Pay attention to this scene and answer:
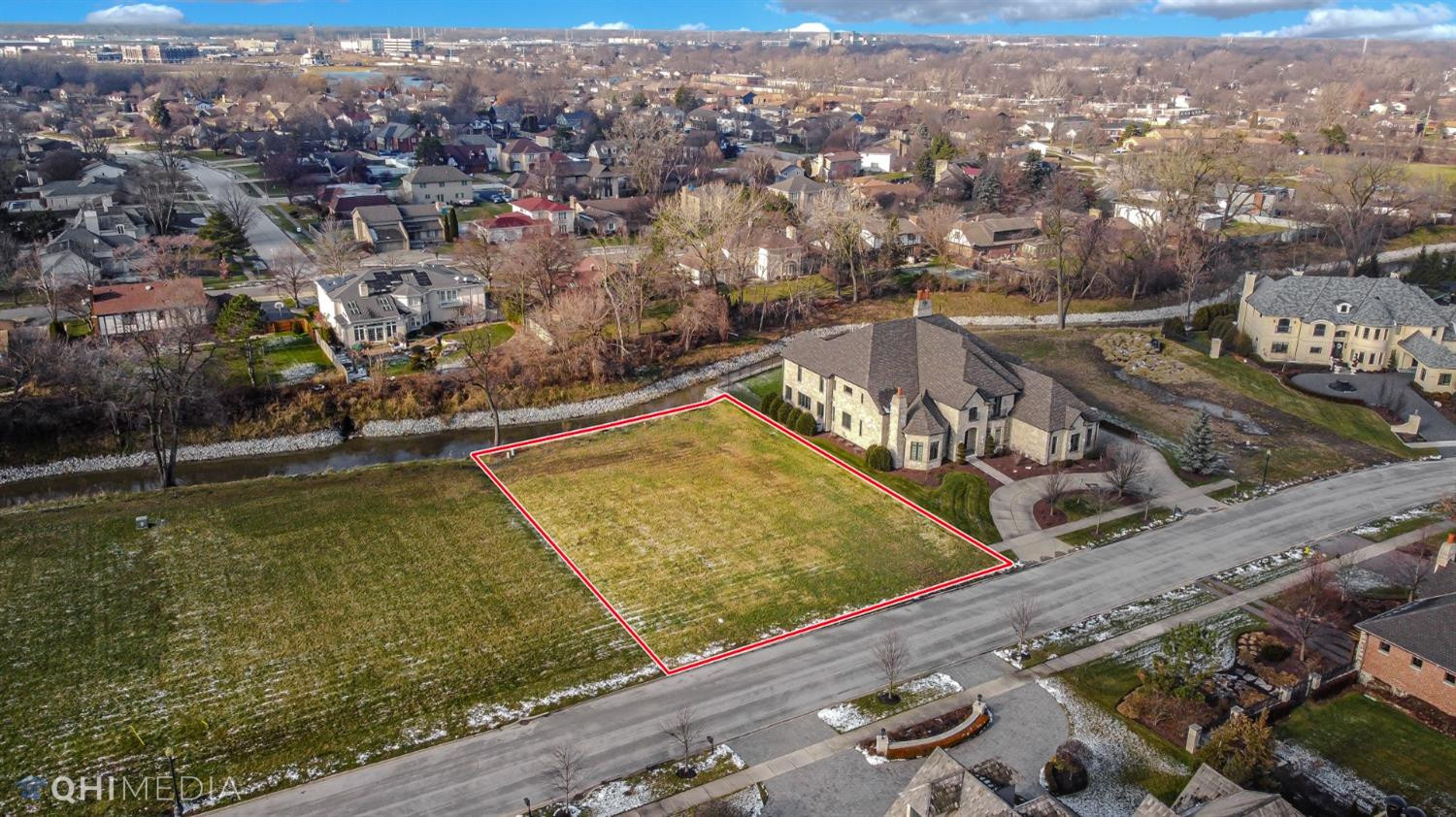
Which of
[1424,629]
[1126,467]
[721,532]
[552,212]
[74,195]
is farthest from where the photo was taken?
[552,212]

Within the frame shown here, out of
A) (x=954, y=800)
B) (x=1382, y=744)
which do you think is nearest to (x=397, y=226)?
(x=954, y=800)

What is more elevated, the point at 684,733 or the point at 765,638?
the point at 684,733

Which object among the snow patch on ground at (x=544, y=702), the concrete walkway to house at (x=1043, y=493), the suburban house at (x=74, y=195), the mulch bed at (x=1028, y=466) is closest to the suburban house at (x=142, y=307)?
the suburban house at (x=74, y=195)

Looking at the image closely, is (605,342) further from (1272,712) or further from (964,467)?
(1272,712)

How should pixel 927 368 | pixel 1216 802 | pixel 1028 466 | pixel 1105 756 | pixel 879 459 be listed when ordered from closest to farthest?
1. pixel 1216 802
2. pixel 1105 756
3. pixel 879 459
4. pixel 1028 466
5. pixel 927 368

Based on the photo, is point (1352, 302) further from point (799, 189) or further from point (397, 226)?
point (397, 226)

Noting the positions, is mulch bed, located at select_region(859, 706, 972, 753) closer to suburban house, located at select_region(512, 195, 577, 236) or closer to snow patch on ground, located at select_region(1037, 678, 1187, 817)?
snow patch on ground, located at select_region(1037, 678, 1187, 817)

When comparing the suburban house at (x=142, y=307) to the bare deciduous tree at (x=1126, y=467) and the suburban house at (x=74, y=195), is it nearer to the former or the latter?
the suburban house at (x=74, y=195)
